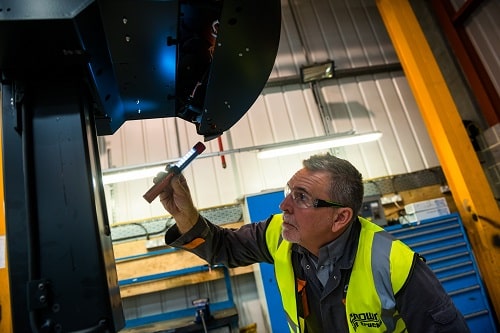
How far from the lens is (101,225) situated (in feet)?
2.43

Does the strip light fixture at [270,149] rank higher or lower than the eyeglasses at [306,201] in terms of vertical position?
higher

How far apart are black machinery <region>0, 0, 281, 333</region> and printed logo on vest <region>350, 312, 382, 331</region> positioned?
81cm

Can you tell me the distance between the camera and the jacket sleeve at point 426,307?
1.01 metres

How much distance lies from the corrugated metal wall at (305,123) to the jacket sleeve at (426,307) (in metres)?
3.09

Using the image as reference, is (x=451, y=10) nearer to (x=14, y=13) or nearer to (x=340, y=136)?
(x=340, y=136)

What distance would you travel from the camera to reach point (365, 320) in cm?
109

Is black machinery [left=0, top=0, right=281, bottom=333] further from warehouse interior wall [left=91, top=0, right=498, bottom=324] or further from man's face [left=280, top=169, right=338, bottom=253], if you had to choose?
warehouse interior wall [left=91, top=0, right=498, bottom=324]

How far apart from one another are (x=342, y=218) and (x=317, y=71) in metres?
3.51

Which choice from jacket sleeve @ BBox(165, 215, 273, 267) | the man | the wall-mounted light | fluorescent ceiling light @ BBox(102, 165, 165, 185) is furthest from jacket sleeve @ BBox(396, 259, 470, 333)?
the wall-mounted light

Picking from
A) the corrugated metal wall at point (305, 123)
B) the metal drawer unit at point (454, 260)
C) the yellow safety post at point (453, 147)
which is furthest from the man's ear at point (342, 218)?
the yellow safety post at point (453, 147)

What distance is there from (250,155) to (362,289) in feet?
10.8

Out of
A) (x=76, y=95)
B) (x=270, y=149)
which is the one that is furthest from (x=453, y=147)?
(x=76, y=95)

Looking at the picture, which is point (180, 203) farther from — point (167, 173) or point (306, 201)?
point (306, 201)

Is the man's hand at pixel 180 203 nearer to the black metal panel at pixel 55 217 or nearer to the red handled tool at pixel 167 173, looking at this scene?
the red handled tool at pixel 167 173
